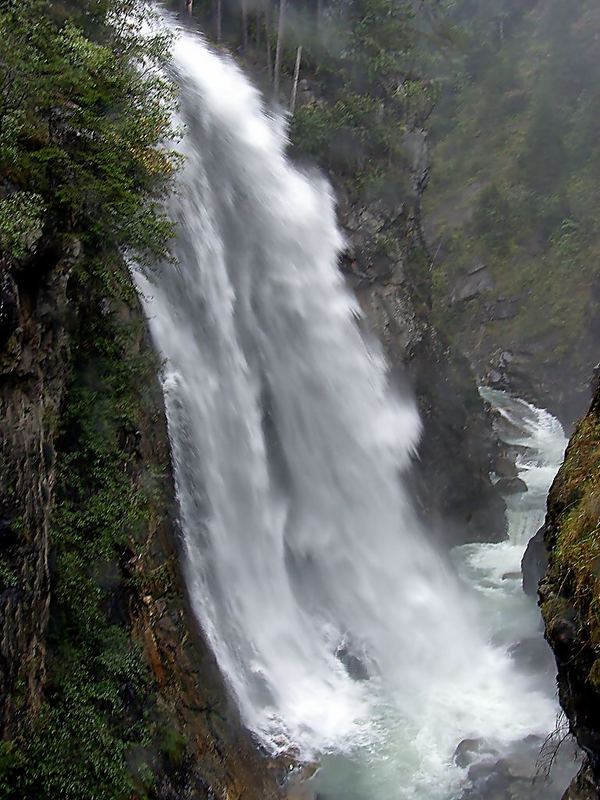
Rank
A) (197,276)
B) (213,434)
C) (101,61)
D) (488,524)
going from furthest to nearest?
1. (488,524)
2. (197,276)
3. (213,434)
4. (101,61)

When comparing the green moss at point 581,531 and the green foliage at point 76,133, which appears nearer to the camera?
the green moss at point 581,531

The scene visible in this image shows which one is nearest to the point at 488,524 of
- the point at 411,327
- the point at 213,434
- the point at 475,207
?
the point at 411,327

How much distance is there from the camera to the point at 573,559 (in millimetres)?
6922

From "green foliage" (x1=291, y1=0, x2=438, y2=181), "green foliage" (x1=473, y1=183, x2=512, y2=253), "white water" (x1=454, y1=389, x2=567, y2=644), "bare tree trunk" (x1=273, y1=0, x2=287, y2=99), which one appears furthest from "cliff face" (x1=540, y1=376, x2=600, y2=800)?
"green foliage" (x1=473, y1=183, x2=512, y2=253)

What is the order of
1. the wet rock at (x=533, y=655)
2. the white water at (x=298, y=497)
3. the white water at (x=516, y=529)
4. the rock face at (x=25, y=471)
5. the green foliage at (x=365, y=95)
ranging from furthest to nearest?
the green foliage at (x=365, y=95), the white water at (x=516, y=529), the wet rock at (x=533, y=655), the white water at (x=298, y=497), the rock face at (x=25, y=471)

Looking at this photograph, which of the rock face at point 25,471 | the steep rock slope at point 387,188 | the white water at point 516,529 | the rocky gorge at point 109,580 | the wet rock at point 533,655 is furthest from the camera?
the steep rock slope at point 387,188

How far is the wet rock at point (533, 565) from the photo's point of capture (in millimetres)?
17281

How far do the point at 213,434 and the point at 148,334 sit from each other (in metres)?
2.34

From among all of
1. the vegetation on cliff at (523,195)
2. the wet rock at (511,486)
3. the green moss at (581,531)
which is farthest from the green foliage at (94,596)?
the vegetation on cliff at (523,195)

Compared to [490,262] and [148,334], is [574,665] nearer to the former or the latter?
[148,334]

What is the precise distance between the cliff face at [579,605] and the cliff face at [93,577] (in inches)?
178

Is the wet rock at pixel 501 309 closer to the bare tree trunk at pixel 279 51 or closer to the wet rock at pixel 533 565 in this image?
the bare tree trunk at pixel 279 51

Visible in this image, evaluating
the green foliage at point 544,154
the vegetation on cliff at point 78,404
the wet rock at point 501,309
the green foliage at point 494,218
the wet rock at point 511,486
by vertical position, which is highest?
the vegetation on cliff at point 78,404

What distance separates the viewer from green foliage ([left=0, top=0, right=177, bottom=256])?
8.51 metres
